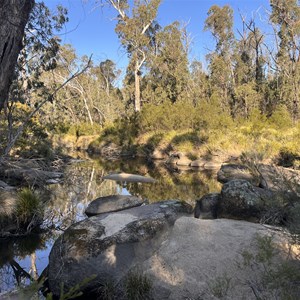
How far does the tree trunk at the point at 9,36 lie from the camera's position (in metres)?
1.99

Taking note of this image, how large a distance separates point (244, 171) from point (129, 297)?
931 centimetres

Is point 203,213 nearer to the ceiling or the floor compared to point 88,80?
nearer to the floor

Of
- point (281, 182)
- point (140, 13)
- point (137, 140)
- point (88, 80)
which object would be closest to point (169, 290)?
point (281, 182)

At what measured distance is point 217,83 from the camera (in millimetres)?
32250

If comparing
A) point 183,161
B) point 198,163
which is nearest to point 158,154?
point 183,161

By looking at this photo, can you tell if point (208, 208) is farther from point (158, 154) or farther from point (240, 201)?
point (158, 154)

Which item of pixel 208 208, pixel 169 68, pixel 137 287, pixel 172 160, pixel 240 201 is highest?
pixel 169 68

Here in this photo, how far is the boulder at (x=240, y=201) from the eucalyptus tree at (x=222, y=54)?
2557 centimetres

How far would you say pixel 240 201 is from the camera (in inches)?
240

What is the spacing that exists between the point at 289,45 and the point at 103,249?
26.3m

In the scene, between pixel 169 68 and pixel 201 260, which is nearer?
pixel 201 260

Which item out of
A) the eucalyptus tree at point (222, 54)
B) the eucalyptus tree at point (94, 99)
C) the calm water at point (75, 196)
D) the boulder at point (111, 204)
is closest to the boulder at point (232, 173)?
the calm water at point (75, 196)

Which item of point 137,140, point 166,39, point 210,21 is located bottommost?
point 137,140

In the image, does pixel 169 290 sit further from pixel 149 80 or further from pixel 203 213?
pixel 149 80
